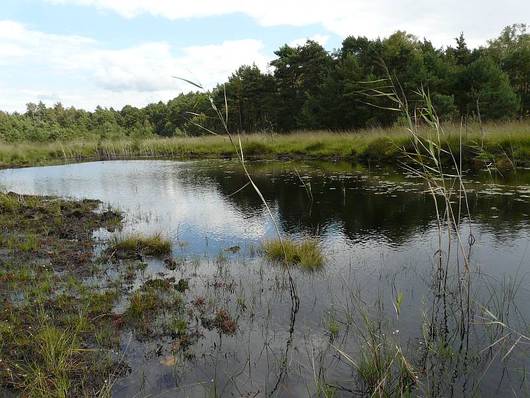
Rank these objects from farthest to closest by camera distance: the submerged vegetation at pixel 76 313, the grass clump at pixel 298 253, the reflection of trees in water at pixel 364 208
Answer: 1. the reflection of trees in water at pixel 364 208
2. the grass clump at pixel 298 253
3. the submerged vegetation at pixel 76 313

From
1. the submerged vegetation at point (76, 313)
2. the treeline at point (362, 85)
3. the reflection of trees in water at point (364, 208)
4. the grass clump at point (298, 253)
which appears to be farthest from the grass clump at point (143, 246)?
the treeline at point (362, 85)

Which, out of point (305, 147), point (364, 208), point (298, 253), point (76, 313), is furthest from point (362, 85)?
point (76, 313)

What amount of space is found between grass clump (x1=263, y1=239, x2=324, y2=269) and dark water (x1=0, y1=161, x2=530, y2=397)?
0.76ft

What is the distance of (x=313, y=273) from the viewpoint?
6.65 m

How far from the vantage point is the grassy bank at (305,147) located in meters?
17.3

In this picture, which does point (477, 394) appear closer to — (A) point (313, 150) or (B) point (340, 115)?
(A) point (313, 150)

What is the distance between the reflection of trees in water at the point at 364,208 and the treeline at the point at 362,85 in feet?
25.5

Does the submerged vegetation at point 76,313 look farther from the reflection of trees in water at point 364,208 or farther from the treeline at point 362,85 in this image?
the treeline at point 362,85

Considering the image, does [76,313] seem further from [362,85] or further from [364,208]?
[362,85]

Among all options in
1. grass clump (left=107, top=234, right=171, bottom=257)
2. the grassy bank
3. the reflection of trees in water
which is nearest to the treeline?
the grassy bank

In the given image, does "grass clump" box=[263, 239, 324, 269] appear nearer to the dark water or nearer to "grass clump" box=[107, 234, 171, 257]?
the dark water

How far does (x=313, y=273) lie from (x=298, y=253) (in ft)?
2.16

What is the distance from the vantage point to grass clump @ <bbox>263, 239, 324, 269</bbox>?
6992 mm

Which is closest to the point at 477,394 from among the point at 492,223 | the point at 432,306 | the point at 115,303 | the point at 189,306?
the point at 432,306
